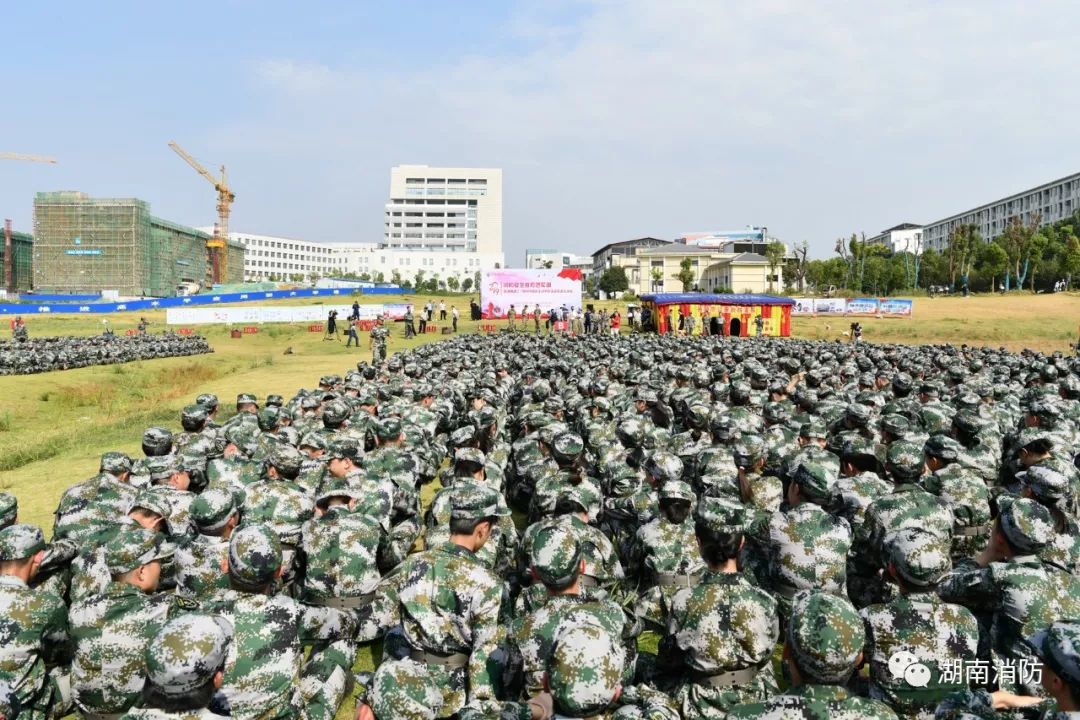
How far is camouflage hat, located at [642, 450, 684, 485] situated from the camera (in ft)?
21.5

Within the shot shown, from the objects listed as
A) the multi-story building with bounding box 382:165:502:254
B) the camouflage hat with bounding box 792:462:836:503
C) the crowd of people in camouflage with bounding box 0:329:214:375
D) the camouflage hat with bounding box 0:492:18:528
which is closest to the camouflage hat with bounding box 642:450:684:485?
the camouflage hat with bounding box 792:462:836:503

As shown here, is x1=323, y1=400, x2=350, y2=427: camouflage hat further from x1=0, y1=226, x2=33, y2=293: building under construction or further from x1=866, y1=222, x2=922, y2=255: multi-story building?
x1=866, y1=222, x2=922, y2=255: multi-story building

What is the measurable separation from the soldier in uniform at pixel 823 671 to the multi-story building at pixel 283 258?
171 meters

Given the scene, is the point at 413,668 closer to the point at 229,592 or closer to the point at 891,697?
the point at 229,592

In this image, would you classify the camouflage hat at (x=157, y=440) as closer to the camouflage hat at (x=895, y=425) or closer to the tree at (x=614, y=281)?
the camouflage hat at (x=895, y=425)

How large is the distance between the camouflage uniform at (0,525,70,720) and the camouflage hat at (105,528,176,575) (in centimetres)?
36

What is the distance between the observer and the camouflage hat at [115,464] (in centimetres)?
731

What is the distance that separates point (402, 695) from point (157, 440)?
6.61 m

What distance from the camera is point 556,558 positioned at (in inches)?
149

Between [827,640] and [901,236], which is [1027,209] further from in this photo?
[827,640]

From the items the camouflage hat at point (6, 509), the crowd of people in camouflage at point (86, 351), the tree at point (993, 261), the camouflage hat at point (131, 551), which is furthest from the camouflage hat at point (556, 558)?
Result: the tree at point (993, 261)

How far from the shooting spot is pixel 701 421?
1027cm

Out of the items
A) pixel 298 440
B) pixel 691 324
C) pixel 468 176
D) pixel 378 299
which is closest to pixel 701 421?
pixel 298 440

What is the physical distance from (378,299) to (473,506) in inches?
2728
